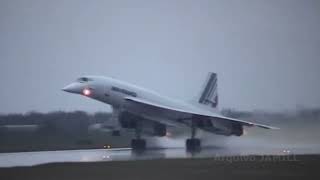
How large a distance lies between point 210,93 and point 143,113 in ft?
20.7

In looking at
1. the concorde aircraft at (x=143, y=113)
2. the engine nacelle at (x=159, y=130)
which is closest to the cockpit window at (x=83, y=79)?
the concorde aircraft at (x=143, y=113)

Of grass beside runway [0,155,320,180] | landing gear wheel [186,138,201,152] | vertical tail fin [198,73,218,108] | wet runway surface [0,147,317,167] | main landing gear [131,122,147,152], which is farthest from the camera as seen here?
vertical tail fin [198,73,218,108]

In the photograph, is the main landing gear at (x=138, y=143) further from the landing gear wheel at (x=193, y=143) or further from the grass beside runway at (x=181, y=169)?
the grass beside runway at (x=181, y=169)

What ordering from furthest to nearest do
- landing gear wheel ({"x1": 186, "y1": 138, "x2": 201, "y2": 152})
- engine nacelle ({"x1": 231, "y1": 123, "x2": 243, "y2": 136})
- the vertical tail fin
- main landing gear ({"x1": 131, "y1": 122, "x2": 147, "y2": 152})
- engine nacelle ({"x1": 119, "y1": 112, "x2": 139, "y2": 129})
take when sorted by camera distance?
the vertical tail fin, engine nacelle ({"x1": 119, "y1": 112, "x2": 139, "y2": 129}), engine nacelle ({"x1": 231, "y1": 123, "x2": 243, "y2": 136}), main landing gear ({"x1": 131, "y1": 122, "x2": 147, "y2": 152}), landing gear wheel ({"x1": 186, "y1": 138, "x2": 201, "y2": 152})

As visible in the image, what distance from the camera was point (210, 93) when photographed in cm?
3809

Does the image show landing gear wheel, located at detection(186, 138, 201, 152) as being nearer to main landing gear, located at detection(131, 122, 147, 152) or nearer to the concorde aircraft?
the concorde aircraft

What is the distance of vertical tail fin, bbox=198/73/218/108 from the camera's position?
37750 mm

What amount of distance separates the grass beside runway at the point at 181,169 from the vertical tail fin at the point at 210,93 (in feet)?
55.1

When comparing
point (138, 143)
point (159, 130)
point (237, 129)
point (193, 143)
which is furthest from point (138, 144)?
point (237, 129)

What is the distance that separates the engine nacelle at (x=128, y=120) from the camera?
3228cm

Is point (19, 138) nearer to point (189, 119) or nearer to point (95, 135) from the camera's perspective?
point (95, 135)

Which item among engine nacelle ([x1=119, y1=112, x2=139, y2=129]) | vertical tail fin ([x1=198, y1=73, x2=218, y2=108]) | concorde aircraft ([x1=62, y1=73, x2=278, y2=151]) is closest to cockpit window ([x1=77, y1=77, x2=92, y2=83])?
concorde aircraft ([x1=62, y1=73, x2=278, y2=151])

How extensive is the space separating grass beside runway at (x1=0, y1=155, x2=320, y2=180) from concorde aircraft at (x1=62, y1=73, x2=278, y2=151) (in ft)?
37.2

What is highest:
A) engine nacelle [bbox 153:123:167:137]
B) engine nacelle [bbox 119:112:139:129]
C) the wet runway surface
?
engine nacelle [bbox 119:112:139:129]
